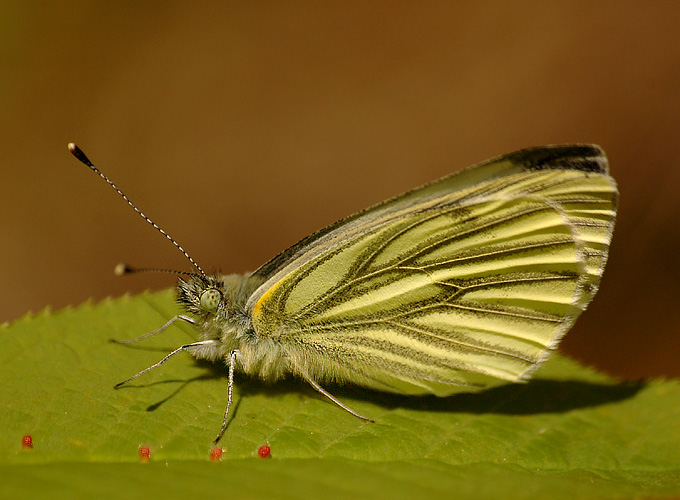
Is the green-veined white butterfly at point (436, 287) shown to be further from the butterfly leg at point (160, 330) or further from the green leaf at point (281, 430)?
the green leaf at point (281, 430)

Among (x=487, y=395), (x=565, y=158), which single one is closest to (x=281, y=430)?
(x=487, y=395)

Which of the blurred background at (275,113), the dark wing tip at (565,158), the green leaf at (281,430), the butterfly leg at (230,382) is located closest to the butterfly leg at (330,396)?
the green leaf at (281,430)

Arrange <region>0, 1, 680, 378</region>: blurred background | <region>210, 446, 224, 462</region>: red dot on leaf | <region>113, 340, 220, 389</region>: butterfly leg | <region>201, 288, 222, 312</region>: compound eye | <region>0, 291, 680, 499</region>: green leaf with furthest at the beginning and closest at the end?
<region>0, 1, 680, 378</region>: blurred background
<region>201, 288, 222, 312</region>: compound eye
<region>113, 340, 220, 389</region>: butterfly leg
<region>210, 446, 224, 462</region>: red dot on leaf
<region>0, 291, 680, 499</region>: green leaf

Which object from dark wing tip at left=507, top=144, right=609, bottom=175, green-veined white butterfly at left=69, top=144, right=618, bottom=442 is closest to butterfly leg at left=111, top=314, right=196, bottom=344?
green-veined white butterfly at left=69, top=144, right=618, bottom=442

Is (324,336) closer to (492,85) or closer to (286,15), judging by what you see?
(492,85)

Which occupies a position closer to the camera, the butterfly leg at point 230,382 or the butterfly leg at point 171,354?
the butterfly leg at point 230,382

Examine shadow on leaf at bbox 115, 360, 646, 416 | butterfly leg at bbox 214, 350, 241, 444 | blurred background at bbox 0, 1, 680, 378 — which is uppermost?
blurred background at bbox 0, 1, 680, 378

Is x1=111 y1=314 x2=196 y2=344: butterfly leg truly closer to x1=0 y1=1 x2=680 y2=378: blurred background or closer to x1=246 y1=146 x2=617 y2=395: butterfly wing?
x1=246 y1=146 x2=617 y2=395: butterfly wing

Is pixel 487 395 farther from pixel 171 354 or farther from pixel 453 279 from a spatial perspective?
→ pixel 171 354
